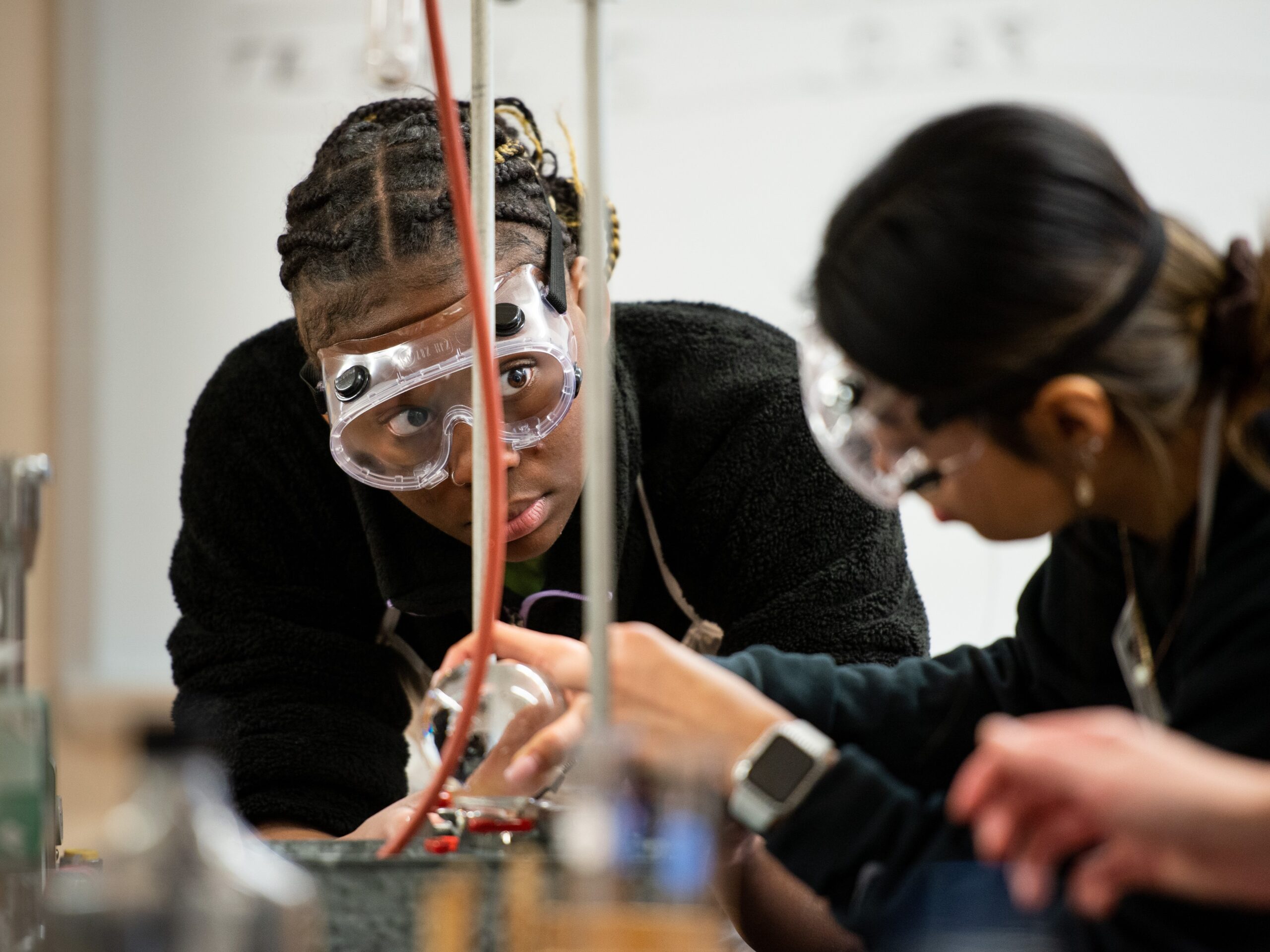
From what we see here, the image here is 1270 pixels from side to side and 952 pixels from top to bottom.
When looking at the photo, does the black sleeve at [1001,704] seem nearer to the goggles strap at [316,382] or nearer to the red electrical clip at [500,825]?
the red electrical clip at [500,825]

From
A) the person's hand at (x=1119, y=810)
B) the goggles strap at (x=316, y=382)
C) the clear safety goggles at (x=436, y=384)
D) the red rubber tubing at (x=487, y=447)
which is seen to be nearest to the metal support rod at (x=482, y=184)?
the red rubber tubing at (x=487, y=447)

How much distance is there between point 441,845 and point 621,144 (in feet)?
5.97

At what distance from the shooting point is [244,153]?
2.61 metres

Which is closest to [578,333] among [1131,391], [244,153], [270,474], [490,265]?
[490,265]

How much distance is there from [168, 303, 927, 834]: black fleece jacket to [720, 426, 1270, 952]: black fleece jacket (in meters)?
0.25

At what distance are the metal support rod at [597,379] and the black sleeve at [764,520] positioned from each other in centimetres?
51

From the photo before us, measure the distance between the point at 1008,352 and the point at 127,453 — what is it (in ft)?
7.55

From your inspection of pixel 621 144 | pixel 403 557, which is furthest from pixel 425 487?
pixel 621 144

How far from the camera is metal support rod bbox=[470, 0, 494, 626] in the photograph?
891 mm

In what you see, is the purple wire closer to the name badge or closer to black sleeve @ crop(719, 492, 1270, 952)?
black sleeve @ crop(719, 492, 1270, 952)

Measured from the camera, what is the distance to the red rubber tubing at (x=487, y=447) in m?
0.81

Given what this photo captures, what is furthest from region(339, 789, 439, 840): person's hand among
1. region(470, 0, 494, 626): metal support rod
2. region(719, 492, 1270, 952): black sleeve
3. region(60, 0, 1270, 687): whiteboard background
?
region(60, 0, 1270, 687): whiteboard background

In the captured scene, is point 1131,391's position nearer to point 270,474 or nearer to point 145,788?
point 145,788

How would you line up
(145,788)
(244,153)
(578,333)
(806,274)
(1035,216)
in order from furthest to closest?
(244,153)
(578,333)
(806,274)
(1035,216)
(145,788)
